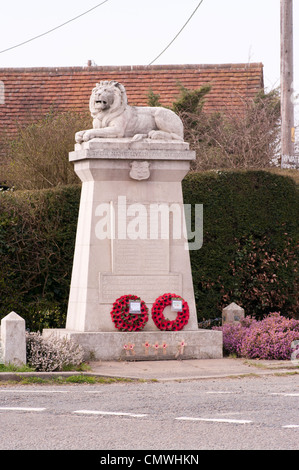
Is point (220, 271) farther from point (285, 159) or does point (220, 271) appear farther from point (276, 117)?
point (276, 117)

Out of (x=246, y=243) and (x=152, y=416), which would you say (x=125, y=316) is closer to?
(x=246, y=243)

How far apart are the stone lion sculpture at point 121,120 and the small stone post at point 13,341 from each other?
3105mm

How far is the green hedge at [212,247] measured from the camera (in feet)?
45.1

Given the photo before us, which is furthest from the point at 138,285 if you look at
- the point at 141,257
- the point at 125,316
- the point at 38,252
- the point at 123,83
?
the point at 123,83

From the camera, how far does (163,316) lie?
12.5m

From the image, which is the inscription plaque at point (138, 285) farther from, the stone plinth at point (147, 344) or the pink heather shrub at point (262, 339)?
the pink heather shrub at point (262, 339)

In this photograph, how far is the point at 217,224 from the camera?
15.3 m

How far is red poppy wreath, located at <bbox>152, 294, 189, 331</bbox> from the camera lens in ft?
41.0

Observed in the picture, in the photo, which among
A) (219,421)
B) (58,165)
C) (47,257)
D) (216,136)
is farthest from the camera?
(216,136)

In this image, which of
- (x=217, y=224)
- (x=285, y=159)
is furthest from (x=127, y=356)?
(x=285, y=159)

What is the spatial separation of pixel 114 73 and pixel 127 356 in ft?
52.5

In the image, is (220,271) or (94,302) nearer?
(94,302)

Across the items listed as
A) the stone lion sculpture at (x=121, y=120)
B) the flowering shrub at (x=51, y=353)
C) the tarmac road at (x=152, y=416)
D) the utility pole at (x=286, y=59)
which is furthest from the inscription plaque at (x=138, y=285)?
the utility pole at (x=286, y=59)

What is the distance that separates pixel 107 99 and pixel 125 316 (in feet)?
10.5
